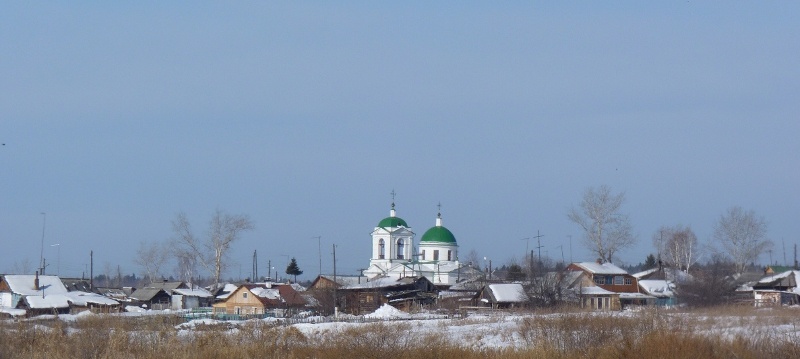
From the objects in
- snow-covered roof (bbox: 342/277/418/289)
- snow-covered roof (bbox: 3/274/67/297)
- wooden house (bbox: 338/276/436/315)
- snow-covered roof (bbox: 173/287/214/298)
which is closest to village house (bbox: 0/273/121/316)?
snow-covered roof (bbox: 3/274/67/297)

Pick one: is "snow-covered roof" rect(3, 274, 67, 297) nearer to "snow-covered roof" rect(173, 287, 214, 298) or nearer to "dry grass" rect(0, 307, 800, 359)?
"snow-covered roof" rect(173, 287, 214, 298)

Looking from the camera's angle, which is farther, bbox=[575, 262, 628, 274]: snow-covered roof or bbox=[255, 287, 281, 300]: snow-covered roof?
bbox=[255, 287, 281, 300]: snow-covered roof

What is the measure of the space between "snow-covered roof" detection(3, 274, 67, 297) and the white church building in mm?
28399

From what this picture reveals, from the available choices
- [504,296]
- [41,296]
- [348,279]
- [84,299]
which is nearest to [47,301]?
[41,296]

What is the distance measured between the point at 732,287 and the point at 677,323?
3518 cm

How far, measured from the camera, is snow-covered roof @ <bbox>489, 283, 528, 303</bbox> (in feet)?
203

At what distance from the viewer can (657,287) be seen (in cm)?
7156

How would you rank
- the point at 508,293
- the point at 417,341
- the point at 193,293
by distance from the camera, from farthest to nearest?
the point at 193,293 → the point at 508,293 → the point at 417,341

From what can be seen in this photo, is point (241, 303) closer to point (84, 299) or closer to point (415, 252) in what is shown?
point (84, 299)

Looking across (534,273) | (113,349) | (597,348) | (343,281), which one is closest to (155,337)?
(113,349)

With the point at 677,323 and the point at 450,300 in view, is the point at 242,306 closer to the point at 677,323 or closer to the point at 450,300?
the point at 450,300

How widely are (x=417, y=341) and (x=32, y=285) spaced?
49.2 metres

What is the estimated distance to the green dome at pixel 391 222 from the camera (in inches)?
3659

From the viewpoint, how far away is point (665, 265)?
82125 mm
